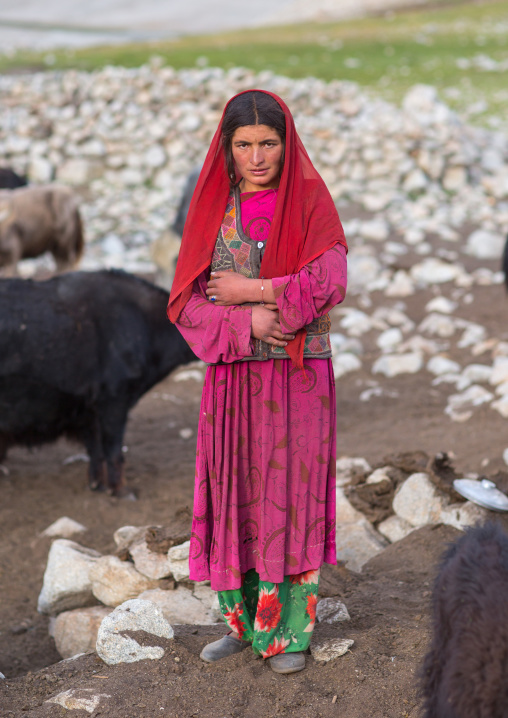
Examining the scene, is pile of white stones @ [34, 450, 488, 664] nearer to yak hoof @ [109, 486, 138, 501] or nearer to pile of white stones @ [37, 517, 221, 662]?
pile of white stones @ [37, 517, 221, 662]

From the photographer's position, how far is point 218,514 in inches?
102

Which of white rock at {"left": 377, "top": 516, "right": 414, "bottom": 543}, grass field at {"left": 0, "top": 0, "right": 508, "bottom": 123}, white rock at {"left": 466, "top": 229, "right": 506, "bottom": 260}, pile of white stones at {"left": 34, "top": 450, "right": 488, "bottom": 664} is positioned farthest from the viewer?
grass field at {"left": 0, "top": 0, "right": 508, "bottom": 123}

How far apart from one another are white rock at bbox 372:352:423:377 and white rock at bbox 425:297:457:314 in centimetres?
129

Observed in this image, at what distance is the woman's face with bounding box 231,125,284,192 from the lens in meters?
2.42

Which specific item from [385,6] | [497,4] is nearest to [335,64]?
[497,4]

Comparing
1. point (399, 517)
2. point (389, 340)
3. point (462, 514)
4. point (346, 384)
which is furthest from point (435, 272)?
point (462, 514)

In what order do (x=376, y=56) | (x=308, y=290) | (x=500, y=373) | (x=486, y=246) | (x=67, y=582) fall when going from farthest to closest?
(x=376, y=56) < (x=486, y=246) < (x=500, y=373) < (x=67, y=582) < (x=308, y=290)

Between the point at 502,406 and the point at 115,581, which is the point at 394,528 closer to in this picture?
the point at 115,581

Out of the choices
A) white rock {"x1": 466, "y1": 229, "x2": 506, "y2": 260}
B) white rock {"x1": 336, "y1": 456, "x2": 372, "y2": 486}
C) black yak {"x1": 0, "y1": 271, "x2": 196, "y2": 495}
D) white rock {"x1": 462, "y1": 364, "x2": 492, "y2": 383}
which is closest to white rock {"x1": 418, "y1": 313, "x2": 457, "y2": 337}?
white rock {"x1": 462, "y1": 364, "x2": 492, "y2": 383}

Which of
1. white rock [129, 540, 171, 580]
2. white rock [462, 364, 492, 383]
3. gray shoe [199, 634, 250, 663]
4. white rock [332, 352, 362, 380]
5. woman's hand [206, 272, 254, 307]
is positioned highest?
woman's hand [206, 272, 254, 307]

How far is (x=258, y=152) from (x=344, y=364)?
4673mm

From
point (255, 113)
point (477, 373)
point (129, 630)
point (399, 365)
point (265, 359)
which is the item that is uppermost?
point (255, 113)

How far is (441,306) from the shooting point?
8055 mm

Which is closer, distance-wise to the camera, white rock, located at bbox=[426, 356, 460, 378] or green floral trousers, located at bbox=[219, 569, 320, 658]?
green floral trousers, located at bbox=[219, 569, 320, 658]
